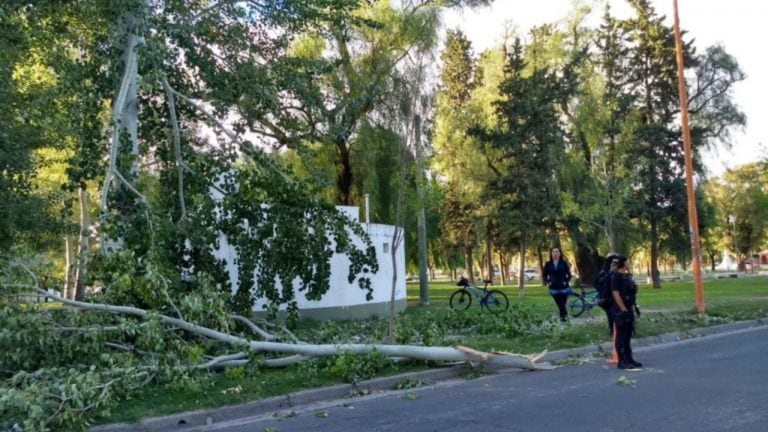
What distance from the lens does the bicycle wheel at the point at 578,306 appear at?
16.3 metres

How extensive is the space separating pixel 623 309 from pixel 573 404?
8.65ft

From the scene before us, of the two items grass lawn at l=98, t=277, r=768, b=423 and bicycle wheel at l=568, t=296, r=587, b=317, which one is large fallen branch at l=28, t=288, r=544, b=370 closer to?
grass lawn at l=98, t=277, r=768, b=423

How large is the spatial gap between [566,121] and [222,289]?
2828 cm

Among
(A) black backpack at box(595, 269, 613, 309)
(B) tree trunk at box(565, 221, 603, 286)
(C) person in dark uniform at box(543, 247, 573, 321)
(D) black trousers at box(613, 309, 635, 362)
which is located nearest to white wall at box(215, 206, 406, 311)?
(C) person in dark uniform at box(543, 247, 573, 321)

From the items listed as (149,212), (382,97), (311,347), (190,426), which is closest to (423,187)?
(382,97)

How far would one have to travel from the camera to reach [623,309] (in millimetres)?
9141

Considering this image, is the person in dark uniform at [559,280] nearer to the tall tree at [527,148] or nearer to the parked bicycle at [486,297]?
the parked bicycle at [486,297]

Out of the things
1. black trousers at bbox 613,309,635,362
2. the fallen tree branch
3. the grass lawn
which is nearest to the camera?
the grass lawn

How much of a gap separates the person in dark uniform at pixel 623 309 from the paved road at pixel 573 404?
0.26 m

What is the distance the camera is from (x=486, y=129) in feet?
105

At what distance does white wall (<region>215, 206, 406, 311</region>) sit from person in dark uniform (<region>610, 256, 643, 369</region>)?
7.00 metres

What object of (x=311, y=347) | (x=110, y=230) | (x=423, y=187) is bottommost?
(x=311, y=347)

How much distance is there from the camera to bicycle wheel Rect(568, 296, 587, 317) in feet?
53.5

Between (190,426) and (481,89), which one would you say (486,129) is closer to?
(481,89)
